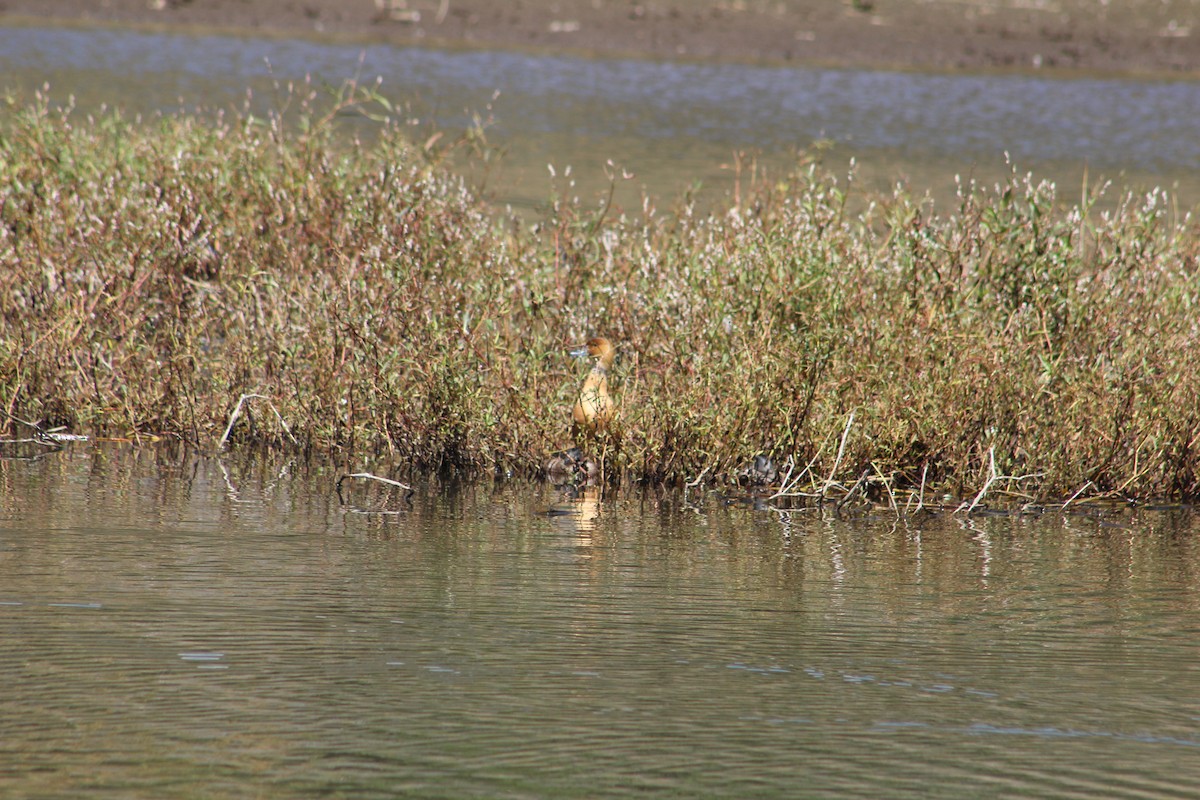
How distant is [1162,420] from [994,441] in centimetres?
73

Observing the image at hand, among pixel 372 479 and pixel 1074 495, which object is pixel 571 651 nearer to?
pixel 372 479

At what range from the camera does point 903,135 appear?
1816cm

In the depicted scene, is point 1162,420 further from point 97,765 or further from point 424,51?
point 424,51

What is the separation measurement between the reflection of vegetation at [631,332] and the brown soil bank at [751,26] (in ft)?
49.7

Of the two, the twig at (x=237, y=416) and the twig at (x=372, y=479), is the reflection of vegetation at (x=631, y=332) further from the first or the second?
the twig at (x=372, y=479)

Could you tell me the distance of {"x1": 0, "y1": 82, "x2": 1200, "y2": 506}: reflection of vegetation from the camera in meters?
7.09

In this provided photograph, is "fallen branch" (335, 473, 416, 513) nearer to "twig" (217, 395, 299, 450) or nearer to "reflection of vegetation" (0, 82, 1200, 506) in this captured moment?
"reflection of vegetation" (0, 82, 1200, 506)

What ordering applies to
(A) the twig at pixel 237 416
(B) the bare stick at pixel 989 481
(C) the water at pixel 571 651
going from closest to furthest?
1. (C) the water at pixel 571 651
2. (B) the bare stick at pixel 989 481
3. (A) the twig at pixel 237 416

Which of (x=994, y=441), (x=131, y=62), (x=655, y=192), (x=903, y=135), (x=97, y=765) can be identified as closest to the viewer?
(x=97, y=765)

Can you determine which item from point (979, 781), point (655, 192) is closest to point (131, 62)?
point (655, 192)

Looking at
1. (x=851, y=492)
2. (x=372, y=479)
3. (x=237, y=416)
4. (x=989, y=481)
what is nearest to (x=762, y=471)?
(x=851, y=492)

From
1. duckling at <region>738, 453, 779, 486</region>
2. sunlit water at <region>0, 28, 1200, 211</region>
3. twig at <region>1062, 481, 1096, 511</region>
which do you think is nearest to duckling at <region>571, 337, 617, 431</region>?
duckling at <region>738, 453, 779, 486</region>

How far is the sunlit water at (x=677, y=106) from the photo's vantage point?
16188mm

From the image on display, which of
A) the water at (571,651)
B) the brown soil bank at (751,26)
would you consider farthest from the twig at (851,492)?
the brown soil bank at (751,26)
